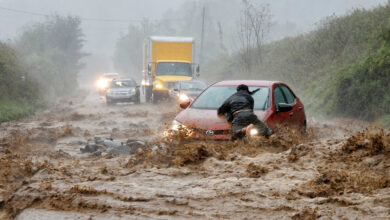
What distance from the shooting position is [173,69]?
2714 centimetres

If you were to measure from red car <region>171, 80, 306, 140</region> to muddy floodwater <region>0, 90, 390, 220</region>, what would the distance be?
0.32m

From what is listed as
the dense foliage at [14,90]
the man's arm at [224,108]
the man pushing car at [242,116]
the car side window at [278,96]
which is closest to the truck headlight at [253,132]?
the man pushing car at [242,116]

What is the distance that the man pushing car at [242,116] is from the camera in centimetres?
790

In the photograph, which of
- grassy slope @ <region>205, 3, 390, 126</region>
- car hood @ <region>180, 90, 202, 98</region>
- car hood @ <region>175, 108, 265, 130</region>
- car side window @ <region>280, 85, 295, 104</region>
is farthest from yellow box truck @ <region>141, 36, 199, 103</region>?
car hood @ <region>175, 108, 265, 130</region>

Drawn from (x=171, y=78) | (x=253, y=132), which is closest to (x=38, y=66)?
(x=171, y=78)

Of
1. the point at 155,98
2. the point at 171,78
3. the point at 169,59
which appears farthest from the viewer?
the point at 169,59

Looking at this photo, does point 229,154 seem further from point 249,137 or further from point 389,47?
point 389,47

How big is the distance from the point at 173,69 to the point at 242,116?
19443 millimetres

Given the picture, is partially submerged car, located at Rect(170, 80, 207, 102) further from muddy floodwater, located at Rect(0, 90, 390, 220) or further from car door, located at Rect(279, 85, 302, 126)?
muddy floodwater, located at Rect(0, 90, 390, 220)

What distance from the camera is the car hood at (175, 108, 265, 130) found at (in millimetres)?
8164

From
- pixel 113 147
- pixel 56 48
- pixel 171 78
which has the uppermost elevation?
pixel 56 48

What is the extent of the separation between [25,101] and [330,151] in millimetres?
20680

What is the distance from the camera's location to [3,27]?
578 feet

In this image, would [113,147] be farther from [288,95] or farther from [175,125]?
[288,95]
